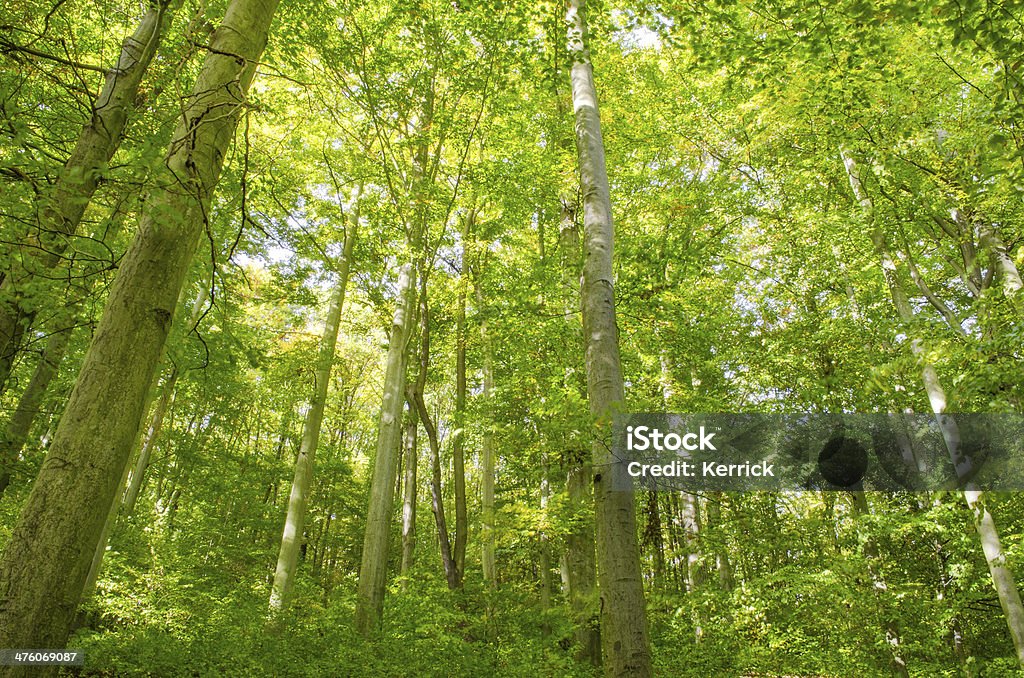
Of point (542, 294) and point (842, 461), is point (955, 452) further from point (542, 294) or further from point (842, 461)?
point (542, 294)

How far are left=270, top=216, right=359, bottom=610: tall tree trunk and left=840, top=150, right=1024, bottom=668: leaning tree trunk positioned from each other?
26.3 feet

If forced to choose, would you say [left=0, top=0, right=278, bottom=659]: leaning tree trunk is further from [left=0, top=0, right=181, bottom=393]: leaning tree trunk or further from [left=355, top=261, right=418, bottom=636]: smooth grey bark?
[left=355, top=261, right=418, bottom=636]: smooth grey bark

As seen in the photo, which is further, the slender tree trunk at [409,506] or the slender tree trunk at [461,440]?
the slender tree trunk at [409,506]

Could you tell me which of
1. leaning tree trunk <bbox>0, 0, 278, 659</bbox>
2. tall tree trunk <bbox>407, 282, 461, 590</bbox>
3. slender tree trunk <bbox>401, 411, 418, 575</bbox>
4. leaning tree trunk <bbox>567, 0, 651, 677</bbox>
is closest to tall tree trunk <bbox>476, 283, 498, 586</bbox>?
tall tree trunk <bbox>407, 282, 461, 590</bbox>

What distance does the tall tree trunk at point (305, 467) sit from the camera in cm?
789

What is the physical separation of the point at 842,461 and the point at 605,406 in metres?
7.97

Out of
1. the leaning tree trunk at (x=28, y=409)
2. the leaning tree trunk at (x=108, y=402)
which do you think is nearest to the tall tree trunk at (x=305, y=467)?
the leaning tree trunk at (x=28, y=409)

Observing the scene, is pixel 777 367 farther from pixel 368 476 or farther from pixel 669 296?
pixel 368 476

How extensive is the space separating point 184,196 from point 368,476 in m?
22.3

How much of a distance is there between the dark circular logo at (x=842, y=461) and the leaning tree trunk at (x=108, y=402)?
33.1 feet

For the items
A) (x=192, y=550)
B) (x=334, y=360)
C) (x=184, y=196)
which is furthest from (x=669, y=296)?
(x=192, y=550)

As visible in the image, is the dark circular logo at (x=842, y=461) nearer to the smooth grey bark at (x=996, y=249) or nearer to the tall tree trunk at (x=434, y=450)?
the smooth grey bark at (x=996, y=249)

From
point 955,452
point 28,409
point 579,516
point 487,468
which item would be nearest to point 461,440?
point 487,468

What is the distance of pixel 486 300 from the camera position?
11250 mm
